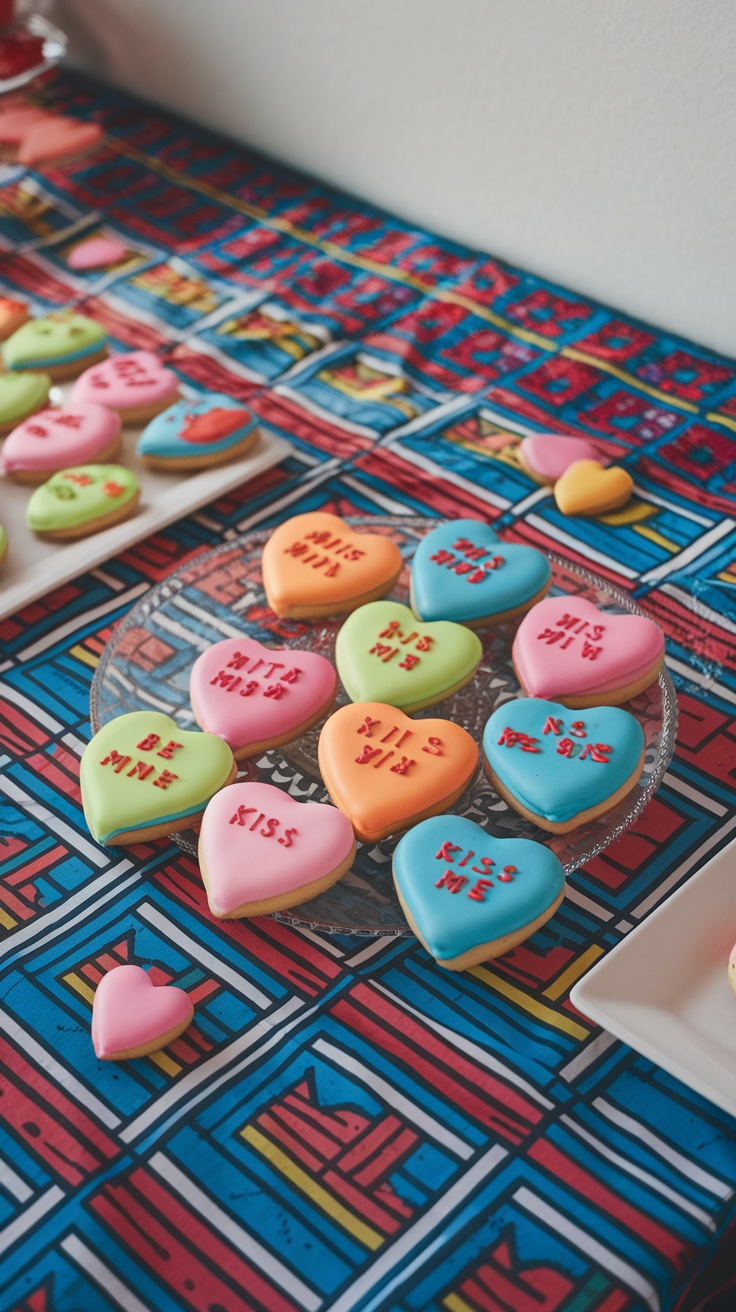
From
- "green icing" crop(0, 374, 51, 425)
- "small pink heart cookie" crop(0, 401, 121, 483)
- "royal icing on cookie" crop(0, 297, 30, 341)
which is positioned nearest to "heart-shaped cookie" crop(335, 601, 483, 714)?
"small pink heart cookie" crop(0, 401, 121, 483)

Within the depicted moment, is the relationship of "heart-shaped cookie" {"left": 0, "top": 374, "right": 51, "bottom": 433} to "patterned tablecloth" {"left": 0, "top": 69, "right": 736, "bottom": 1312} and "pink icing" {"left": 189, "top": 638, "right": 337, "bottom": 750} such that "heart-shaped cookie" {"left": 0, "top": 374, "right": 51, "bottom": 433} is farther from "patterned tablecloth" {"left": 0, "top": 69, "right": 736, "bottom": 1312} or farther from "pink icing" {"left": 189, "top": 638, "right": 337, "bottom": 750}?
"pink icing" {"left": 189, "top": 638, "right": 337, "bottom": 750}

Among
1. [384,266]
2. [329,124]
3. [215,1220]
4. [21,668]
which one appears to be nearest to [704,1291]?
[215,1220]

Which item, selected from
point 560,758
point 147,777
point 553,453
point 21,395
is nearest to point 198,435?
point 21,395

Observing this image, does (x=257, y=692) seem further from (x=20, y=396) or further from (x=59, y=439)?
(x=20, y=396)

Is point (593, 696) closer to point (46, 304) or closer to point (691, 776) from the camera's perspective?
point (691, 776)

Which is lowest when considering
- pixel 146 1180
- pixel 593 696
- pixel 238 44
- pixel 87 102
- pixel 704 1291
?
pixel 704 1291
